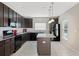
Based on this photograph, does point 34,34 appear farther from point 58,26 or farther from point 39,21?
point 58,26

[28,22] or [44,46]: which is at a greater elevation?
[28,22]

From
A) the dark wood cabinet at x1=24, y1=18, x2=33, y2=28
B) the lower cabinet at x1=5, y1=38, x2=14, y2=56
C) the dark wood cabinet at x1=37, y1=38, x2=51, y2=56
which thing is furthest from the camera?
the dark wood cabinet at x1=24, y1=18, x2=33, y2=28

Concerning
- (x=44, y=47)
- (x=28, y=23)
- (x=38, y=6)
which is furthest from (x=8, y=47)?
(x=28, y=23)

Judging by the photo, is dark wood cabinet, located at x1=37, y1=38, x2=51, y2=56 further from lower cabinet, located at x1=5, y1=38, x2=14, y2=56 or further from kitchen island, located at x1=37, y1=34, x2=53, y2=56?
lower cabinet, located at x1=5, y1=38, x2=14, y2=56

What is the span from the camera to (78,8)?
6414 millimetres

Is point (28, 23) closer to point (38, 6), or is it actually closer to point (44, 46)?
point (38, 6)

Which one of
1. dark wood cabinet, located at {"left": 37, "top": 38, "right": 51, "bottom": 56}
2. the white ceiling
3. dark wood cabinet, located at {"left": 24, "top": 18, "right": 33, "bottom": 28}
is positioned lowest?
dark wood cabinet, located at {"left": 37, "top": 38, "right": 51, "bottom": 56}

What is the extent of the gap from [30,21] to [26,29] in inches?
34.0

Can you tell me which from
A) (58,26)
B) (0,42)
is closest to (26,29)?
(58,26)

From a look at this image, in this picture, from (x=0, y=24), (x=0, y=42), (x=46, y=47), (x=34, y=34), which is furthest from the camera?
(x=34, y=34)

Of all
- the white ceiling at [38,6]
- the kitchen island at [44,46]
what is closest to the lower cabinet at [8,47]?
the kitchen island at [44,46]

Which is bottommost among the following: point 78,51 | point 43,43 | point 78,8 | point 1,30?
point 78,51

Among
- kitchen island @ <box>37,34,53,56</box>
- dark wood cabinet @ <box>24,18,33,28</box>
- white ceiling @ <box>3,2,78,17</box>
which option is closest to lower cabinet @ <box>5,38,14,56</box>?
kitchen island @ <box>37,34,53,56</box>

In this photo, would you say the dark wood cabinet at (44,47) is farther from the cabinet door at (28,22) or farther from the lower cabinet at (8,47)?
the cabinet door at (28,22)
